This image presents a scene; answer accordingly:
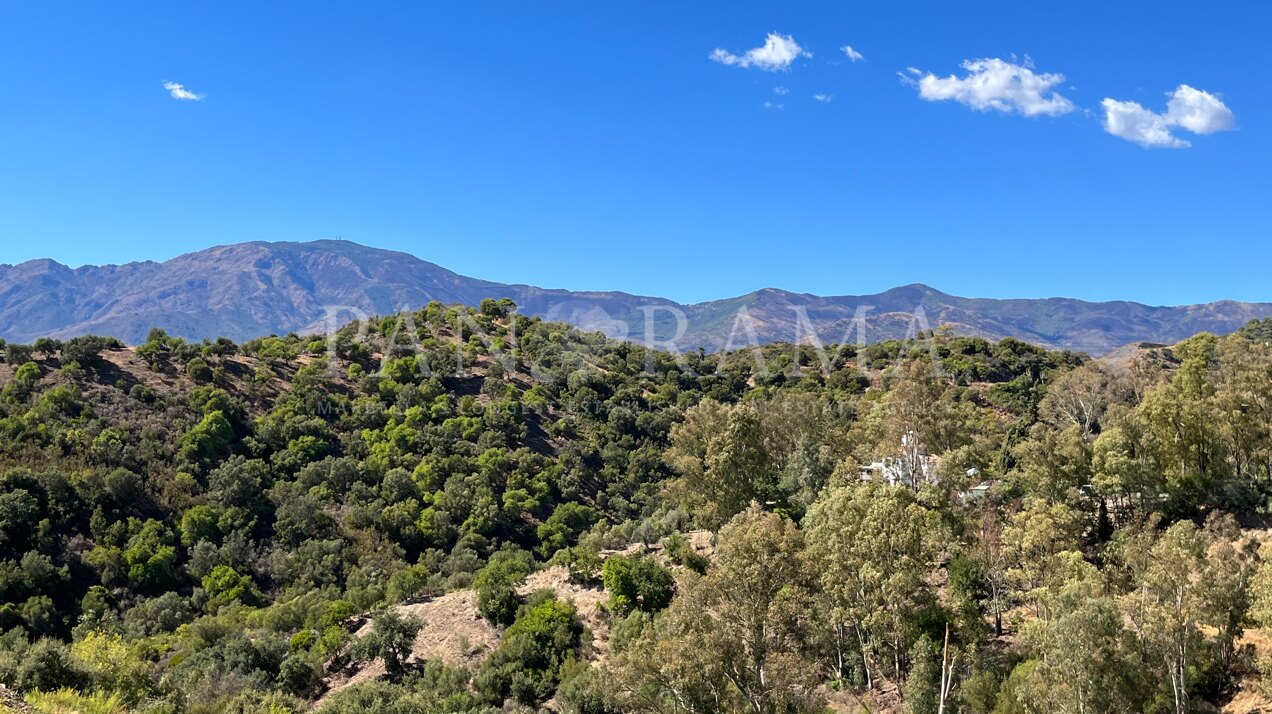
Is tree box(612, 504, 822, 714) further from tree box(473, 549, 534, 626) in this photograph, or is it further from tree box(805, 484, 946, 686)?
tree box(473, 549, 534, 626)

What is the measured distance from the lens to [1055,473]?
813 inches

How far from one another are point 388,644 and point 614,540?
481 inches

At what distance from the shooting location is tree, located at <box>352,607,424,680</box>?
2108 centimetres

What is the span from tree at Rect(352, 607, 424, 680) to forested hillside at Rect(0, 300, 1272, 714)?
0.09 m

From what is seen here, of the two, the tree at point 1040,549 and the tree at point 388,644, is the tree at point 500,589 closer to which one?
the tree at point 388,644

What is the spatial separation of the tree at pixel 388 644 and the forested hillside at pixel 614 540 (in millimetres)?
88

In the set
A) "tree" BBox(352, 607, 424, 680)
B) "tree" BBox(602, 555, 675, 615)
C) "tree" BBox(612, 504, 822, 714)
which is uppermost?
"tree" BBox(612, 504, 822, 714)

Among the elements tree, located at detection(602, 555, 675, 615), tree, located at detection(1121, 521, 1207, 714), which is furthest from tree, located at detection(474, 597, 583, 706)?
tree, located at detection(1121, 521, 1207, 714)

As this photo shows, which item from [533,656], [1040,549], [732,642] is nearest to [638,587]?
[533,656]

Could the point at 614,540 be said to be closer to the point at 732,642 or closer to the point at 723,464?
the point at 723,464

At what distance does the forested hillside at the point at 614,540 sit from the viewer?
14.3 metres

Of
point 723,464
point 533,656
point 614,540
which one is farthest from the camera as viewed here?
point 614,540

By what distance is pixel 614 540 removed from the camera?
104 ft

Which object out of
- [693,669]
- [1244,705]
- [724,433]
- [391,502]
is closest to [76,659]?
[693,669]
